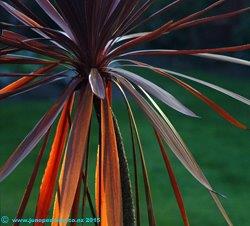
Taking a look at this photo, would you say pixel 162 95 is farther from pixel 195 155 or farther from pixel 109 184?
pixel 195 155

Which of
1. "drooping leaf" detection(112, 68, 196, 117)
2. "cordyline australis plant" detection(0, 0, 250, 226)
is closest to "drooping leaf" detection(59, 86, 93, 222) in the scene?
"cordyline australis plant" detection(0, 0, 250, 226)

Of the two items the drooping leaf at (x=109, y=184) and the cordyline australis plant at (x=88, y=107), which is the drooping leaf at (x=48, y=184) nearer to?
the cordyline australis plant at (x=88, y=107)

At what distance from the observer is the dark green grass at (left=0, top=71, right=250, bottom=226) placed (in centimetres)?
350

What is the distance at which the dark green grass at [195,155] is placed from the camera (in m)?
3.50

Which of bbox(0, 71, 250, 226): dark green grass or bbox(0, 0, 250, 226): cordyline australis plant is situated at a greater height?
bbox(0, 71, 250, 226): dark green grass

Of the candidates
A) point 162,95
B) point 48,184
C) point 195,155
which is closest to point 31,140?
point 48,184

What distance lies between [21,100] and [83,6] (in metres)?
4.81

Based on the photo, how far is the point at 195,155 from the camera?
4375 mm

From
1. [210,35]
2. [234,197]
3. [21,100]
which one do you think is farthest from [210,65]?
[234,197]

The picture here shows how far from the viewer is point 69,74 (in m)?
1.30

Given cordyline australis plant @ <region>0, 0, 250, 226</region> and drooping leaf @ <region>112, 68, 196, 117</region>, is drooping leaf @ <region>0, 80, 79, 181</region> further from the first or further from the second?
drooping leaf @ <region>112, 68, 196, 117</region>

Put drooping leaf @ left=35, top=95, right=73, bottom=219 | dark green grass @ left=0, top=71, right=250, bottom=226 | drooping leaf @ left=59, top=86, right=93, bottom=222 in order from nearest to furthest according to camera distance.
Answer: drooping leaf @ left=59, top=86, right=93, bottom=222
drooping leaf @ left=35, top=95, right=73, bottom=219
dark green grass @ left=0, top=71, right=250, bottom=226

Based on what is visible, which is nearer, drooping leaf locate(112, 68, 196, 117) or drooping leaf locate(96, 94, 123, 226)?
drooping leaf locate(96, 94, 123, 226)

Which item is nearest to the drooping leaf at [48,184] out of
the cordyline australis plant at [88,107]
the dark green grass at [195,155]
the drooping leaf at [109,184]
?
Result: the cordyline australis plant at [88,107]
